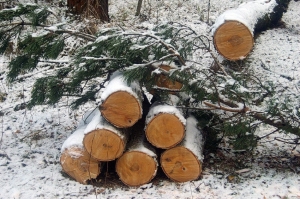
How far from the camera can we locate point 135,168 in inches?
149

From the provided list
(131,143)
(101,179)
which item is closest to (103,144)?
(131,143)

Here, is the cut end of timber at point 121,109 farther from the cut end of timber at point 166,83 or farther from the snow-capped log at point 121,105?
the cut end of timber at point 166,83

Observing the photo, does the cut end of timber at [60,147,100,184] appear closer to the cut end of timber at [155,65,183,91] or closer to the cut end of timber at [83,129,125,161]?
the cut end of timber at [83,129,125,161]

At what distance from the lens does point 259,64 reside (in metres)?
6.51

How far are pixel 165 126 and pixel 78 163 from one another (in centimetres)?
93

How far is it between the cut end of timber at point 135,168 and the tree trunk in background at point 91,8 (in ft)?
13.5

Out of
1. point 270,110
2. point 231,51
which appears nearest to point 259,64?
point 231,51

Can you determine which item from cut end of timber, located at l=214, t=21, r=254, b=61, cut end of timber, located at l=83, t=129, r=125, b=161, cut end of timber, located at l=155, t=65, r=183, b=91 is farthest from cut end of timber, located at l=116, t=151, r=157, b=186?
cut end of timber, located at l=214, t=21, r=254, b=61

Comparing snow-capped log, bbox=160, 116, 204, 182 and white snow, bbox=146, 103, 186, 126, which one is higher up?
white snow, bbox=146, 103, 186, 126

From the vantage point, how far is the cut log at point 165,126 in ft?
11.9

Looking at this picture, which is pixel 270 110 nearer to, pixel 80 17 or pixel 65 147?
pixel 65 147

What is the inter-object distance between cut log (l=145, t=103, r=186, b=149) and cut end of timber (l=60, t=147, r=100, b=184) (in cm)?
63

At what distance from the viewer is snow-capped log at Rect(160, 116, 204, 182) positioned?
3.76 meters

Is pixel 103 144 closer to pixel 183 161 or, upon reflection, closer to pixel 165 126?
pixel 165 126
